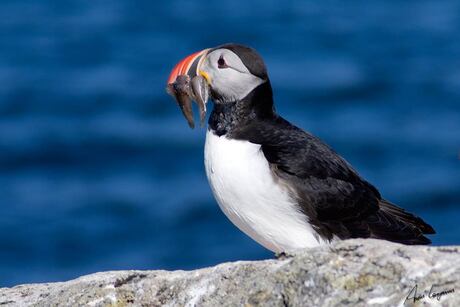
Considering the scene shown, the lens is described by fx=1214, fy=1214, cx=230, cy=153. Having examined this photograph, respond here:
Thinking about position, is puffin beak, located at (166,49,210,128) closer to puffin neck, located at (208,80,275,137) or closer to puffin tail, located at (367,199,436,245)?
puffin neck, located at (208,80,275,137)

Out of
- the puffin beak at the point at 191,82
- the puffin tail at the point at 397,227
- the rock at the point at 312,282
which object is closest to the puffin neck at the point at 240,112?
the puffin beak at the point at 191,82

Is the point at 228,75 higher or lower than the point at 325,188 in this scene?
higher

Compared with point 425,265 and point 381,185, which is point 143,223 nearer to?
point 381,185

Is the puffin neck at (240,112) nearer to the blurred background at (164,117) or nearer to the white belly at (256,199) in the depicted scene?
the white belly at (256,199)

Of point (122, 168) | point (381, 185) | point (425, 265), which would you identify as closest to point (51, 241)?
point (122, 168)

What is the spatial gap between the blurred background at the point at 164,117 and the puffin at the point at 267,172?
7.68 m

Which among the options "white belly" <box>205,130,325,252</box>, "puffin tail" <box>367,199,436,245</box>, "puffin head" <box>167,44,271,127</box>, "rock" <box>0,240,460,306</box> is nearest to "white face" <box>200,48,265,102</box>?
"puffin head" <box>167,44,271,127</box>

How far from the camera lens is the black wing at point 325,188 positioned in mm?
6727

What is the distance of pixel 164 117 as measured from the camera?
58.1 ft

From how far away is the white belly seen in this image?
6.56 meters

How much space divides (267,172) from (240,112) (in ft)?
1.67

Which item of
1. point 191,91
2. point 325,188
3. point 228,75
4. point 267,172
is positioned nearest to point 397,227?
point 325,188

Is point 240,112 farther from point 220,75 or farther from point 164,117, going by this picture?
point 164,117
